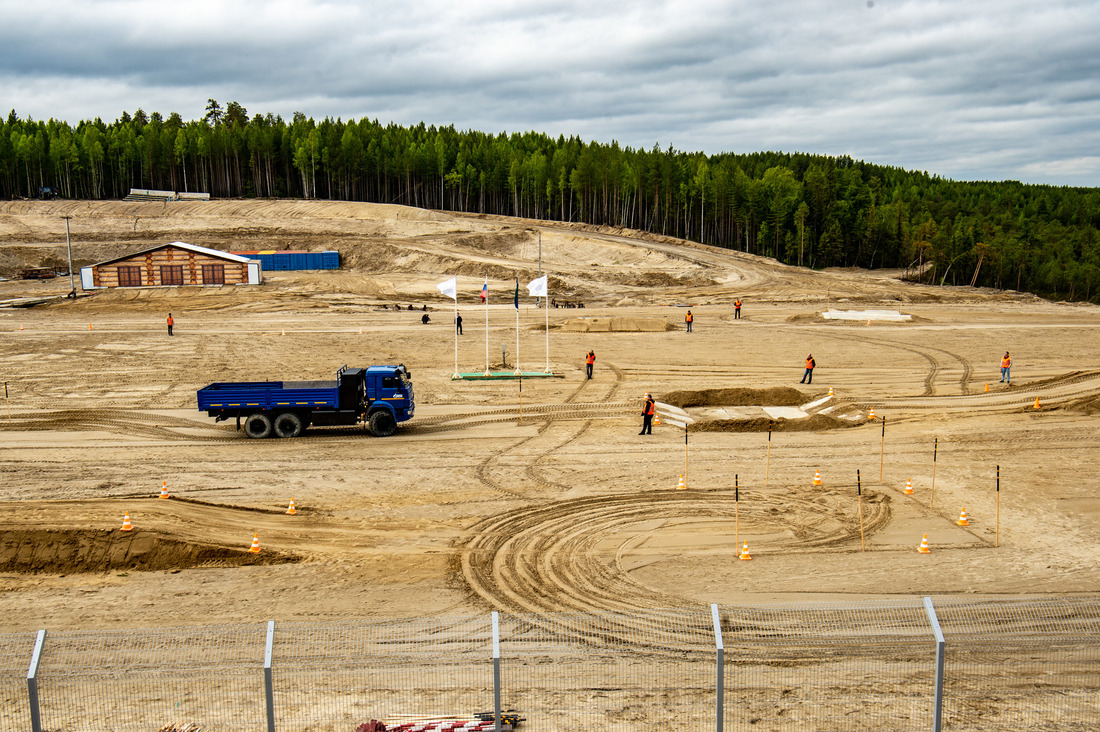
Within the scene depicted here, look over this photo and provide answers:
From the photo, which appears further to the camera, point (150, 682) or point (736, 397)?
point (736, 397)

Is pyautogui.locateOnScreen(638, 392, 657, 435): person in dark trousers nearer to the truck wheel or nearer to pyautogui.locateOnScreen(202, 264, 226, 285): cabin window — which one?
the truck wheel

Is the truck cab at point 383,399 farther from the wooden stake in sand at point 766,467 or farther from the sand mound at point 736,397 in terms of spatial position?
the wooden stake in sand at point 766,467

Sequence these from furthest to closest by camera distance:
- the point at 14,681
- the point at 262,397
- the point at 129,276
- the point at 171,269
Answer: the point at 171,269
the point at 129,276
the point at 262,397
the point at 14,681

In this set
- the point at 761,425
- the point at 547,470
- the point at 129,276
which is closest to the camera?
the point at 547,470

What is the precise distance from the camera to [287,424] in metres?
27.1

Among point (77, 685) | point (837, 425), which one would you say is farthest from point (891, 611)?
point (837, 425)

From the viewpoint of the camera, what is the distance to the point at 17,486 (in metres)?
22.2

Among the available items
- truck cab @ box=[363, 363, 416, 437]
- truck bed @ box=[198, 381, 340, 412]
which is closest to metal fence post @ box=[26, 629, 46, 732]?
truck bed @ box=[198, 381, 340, 412]

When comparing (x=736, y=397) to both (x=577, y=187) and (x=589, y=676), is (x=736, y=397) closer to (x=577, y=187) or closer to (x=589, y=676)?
(x=589, y=676)

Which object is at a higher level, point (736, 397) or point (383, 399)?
point (383, 399)

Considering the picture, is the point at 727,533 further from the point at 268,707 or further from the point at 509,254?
the point at 509,254

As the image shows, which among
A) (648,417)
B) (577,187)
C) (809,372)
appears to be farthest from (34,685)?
(577,187)

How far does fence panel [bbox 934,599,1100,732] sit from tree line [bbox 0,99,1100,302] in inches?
3559

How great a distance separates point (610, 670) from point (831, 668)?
302cm
